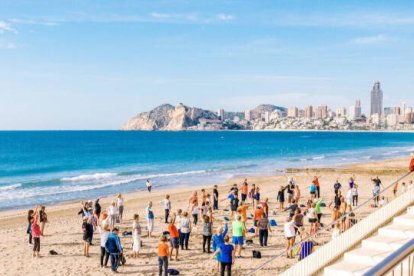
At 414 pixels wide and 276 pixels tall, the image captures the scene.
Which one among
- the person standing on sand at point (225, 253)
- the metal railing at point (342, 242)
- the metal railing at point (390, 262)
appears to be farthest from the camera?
the person standing on sand at point (225, 253)

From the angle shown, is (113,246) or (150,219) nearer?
(113,246)

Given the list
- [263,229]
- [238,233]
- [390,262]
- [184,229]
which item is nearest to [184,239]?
[184,229]

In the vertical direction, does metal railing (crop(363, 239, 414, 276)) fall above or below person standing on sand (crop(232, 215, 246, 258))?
above

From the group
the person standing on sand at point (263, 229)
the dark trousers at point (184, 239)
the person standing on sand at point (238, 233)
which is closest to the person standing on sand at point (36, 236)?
the dark trousers at point (184, 239)

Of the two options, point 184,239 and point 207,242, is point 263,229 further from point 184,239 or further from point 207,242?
point 184,239

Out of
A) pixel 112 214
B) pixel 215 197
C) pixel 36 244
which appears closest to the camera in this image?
pixel 36 244

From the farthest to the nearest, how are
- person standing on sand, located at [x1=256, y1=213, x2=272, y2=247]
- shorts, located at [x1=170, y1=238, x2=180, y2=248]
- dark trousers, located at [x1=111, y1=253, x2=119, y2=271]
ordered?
person standing on sand, located at [x1=256, y1=213, x2=272, y2=247] < shorts, located at [x1=170, y1=238, x2=180, y2=248] < dark trousers, located at [x1=111, y1=253, x2=119, y2=271]

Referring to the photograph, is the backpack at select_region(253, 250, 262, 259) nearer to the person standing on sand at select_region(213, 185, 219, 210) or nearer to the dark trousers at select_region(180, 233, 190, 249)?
the dark trousers at select_region(180, 233, 190, 249)

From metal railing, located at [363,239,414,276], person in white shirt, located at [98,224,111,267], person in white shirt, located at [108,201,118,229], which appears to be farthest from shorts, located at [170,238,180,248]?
metal railing, located at [363,239,414,276]

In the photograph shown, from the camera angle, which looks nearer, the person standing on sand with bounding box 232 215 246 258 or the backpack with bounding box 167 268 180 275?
the backpack with bounding box 167 268 180 275

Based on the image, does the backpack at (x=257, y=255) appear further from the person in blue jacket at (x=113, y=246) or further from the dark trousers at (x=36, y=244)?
the dark trousers at (x=36, y=244)

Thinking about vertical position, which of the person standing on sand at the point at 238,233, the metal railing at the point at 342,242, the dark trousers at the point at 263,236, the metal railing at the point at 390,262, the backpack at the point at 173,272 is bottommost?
the backpack at the point at 173,272

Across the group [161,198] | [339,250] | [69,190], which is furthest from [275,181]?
[339,250]

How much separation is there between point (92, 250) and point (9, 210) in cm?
1563
